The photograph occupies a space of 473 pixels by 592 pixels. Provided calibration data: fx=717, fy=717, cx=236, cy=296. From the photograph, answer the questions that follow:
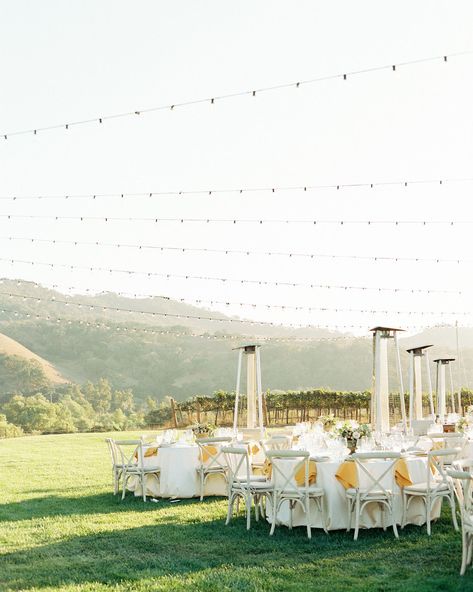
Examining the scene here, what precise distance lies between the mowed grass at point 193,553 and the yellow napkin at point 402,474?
41cm

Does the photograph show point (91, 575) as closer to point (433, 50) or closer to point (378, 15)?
point (433, 50)

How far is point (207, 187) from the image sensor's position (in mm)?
9992

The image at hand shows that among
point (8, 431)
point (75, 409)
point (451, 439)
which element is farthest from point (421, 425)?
point (75, 409)

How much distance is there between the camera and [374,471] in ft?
21.0

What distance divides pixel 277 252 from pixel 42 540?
730 centimetres

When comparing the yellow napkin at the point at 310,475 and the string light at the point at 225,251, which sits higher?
the string light at the point at 225,251

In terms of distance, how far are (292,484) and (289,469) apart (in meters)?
0.15

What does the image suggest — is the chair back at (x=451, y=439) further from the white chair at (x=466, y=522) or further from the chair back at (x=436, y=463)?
the white chair at (x=466, y=522)

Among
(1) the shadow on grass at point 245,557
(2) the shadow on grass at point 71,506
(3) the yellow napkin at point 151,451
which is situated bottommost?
(1) the shadow on grass at point 245,557

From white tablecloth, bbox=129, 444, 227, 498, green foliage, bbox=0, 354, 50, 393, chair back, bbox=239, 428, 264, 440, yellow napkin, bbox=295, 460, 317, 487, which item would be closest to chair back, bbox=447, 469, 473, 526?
yellow napkin, bbox=295, 460, 317, 487

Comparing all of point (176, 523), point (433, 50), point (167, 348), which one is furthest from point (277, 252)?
point (167, 348)

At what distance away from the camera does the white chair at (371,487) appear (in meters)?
6.16

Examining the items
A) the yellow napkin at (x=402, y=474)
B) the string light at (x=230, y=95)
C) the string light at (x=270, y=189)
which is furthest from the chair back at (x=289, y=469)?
the string light at (x=270, y=189)

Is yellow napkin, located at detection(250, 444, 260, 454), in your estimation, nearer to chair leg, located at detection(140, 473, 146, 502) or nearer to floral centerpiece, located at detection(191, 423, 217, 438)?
floral centerpiece, located at detection(191, 423, 217, 438)
